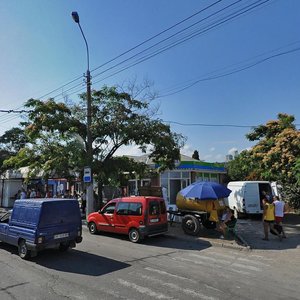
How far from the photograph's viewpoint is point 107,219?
14125mm

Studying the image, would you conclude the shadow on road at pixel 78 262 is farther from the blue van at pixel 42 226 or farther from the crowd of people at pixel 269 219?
the crowd of people at pixel 269 219

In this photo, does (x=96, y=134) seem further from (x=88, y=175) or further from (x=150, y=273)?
(x=150, y=273)

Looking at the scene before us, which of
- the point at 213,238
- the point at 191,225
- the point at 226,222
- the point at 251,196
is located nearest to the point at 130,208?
the point at 191,225

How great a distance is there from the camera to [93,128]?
1875cm

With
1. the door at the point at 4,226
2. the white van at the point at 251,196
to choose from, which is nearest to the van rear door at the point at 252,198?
the white van at the point at 251,196

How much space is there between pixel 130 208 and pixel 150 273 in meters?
5.10

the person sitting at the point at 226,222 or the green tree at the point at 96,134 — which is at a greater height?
the green tree at the point at 96,134

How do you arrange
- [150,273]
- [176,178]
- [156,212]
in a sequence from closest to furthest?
1. [150,273]
2. [156,212]
3. [176,178]

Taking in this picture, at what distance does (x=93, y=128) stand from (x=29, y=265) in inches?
418

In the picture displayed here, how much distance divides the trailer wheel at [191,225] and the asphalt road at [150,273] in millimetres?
1849

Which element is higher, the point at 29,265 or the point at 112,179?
the point at 112,179

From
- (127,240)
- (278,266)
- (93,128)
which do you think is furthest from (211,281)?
(93,128)

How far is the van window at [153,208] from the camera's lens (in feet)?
42.7

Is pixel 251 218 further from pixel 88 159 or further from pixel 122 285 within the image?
pixel 122 285
